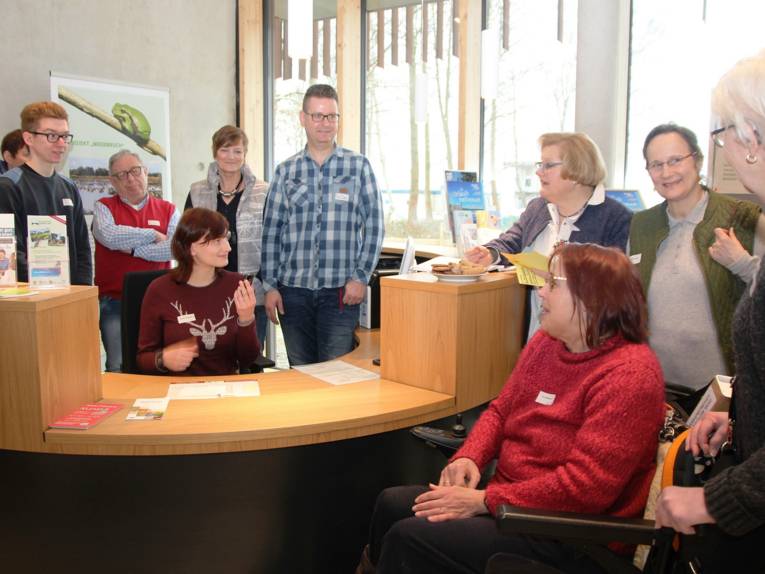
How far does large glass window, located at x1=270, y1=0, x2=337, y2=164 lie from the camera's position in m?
6.29

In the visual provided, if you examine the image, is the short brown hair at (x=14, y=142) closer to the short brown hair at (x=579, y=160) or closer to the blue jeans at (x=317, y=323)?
the blue jeans at (x=317, y=323)

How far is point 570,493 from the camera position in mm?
1651

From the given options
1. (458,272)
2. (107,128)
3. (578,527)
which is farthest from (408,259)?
(107,128)

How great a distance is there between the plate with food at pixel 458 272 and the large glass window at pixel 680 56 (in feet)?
9.16

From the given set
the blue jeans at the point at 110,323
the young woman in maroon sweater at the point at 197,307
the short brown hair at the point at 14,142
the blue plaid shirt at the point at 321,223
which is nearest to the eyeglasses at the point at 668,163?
the blue plaid shirt at the point at 321,223

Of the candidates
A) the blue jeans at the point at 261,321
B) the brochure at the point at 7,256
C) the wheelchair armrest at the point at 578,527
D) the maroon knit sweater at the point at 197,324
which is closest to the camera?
the wheelchair armrest at the point at 578,527

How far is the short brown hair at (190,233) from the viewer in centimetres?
278

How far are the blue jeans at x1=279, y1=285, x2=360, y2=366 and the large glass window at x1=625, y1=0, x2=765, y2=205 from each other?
2.61 m

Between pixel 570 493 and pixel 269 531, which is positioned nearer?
pixel 570 493

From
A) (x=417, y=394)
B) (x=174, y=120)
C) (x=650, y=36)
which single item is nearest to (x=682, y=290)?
(x=417, y=394)

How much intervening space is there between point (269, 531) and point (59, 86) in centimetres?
420

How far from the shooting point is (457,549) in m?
1.70

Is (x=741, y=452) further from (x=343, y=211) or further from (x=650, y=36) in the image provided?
(x=650, y=36)

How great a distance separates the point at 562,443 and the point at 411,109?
4.59 meters
